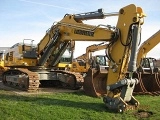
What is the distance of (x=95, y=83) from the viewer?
1266cm

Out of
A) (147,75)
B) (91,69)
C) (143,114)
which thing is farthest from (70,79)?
(143,114)

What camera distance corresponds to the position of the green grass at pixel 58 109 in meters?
8.28

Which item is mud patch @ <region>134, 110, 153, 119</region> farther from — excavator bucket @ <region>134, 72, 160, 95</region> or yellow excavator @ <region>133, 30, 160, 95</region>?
excavator bucket @ <region>134, 72, 160, 95</region>

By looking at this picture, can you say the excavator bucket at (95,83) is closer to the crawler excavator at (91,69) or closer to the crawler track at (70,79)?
the crawler excavator at (91,69)

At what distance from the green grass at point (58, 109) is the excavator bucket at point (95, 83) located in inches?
41.5

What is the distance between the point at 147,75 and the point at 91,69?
136 inches

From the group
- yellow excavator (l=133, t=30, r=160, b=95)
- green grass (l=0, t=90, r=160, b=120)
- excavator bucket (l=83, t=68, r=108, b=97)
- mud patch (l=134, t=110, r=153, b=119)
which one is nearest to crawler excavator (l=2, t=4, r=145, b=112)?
excavator bucket (l=83, t=68, r=108, b=97)

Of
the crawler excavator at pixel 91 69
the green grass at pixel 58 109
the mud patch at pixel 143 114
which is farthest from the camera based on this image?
the crawler excavator at pixel 91 69

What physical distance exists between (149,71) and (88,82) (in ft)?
13.0

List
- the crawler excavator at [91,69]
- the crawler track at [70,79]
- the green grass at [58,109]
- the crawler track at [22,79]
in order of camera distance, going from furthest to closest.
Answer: the crawler track at [70,79], the crawler track at [22,79], the crawler excavator at [91,69], the green grass at [58,109]

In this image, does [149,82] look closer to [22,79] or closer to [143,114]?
[143,114]

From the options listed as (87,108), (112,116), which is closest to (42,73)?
(87,108)

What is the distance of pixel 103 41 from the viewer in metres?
11.1

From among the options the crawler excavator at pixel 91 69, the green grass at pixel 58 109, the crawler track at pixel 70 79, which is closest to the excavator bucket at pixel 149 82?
the crawler excavator at pixel 91 69
